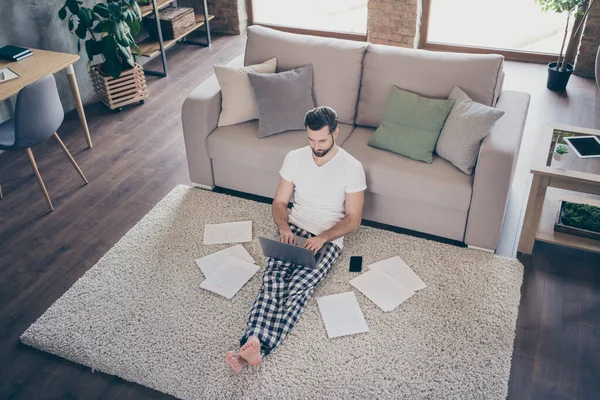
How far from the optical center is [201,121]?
11.5ft

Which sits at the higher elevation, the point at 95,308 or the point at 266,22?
the point at 266,22

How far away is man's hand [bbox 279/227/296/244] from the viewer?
2.96 m

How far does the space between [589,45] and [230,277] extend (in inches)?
152

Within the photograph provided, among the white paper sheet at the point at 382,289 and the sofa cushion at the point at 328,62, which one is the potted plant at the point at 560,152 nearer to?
the white paper sheet at the point at 382,289

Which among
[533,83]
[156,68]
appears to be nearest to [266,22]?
[156,68]

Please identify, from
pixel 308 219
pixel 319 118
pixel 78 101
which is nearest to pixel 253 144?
pixel 308 219

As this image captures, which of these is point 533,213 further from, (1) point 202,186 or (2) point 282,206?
(1) point 202,186

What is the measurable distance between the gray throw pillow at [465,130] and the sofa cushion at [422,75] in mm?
111

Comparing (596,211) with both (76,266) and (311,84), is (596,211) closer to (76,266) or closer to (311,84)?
(311,84)

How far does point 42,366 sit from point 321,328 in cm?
131

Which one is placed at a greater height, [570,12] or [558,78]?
[570,12]

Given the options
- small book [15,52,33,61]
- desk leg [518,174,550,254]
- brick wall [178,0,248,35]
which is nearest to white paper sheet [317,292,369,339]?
desk leg [518,174,550,254]

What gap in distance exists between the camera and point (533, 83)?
5047 mm

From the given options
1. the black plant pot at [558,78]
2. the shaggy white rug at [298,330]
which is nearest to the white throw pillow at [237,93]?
the shaggy white rug at [298,330]
